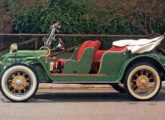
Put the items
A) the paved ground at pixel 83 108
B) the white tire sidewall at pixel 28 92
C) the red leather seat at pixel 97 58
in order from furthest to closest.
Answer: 1. the red leather seat at pixel 97 58
2. the white tire sidewall at pixel 28 92
3. the paved ground at pixel 83 108

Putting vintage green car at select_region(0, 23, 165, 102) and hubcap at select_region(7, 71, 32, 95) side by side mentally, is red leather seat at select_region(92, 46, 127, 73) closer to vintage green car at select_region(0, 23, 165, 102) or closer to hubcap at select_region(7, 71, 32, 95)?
vintage green car at select_region(0, 23, 165, 102)

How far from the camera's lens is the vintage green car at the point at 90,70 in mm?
8547

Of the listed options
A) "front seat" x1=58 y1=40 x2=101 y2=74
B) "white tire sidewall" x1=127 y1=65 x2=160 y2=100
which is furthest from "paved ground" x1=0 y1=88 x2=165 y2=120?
"front seat" x1=58 y1=40 x2=101 y2=74

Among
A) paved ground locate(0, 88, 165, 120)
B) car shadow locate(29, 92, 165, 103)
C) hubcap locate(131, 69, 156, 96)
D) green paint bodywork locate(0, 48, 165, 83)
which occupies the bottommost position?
car shadow locate(29, 92, 165, 103)

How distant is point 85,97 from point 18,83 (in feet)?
5.70

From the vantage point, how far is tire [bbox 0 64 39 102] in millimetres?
8500

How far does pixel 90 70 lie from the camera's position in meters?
8.82

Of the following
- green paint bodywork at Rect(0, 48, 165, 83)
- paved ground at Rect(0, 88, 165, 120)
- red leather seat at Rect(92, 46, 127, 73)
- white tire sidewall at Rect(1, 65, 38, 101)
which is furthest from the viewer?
red leather seat at Rect(92, 46, 127, 73)

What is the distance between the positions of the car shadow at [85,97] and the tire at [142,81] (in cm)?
25

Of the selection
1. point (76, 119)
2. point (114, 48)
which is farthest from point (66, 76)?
point (76, 119)

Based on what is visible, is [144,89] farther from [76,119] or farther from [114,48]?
[76,119]

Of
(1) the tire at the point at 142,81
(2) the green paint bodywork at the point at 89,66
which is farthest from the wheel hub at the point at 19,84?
(1) the tire at the point at 142,81

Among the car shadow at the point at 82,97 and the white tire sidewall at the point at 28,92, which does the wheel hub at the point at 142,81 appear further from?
the white tire sidewall at the point at 28,92

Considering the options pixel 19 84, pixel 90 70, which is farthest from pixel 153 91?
pixel 19 84
